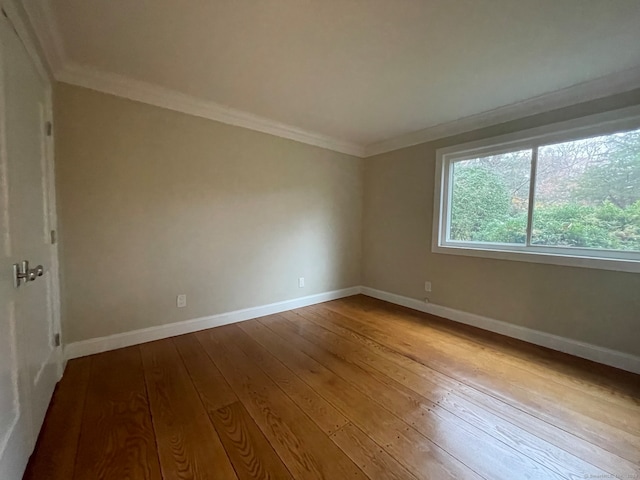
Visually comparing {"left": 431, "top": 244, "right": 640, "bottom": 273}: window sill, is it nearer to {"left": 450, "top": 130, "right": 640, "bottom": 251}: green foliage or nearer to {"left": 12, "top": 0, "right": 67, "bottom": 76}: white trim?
{"left": 450, "top": 130, "right": 640, "bottom": 251}: green foliage

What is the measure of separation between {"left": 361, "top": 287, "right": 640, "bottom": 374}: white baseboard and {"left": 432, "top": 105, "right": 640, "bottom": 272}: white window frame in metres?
0.69

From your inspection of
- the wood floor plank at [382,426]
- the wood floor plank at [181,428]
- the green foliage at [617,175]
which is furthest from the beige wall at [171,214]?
the green foliage at [617,175]

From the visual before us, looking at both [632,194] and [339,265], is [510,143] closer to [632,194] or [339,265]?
[632,194]

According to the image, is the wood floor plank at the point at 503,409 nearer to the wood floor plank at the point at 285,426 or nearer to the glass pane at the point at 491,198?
the wood floor plank at the point at 285,426

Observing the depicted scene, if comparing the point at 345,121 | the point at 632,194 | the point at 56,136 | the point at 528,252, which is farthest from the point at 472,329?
the point at 56,136

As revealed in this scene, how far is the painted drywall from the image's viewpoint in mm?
2258

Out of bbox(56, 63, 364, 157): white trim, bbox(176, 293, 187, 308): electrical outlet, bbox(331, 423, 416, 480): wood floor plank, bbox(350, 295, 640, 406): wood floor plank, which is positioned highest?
bbox(56, 63, 364, 157): white trim

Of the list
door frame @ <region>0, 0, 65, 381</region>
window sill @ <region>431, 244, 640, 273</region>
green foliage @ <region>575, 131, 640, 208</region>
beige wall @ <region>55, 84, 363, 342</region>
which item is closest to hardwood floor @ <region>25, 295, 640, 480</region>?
door frame @ <region>0, 0, 65, 381</region>

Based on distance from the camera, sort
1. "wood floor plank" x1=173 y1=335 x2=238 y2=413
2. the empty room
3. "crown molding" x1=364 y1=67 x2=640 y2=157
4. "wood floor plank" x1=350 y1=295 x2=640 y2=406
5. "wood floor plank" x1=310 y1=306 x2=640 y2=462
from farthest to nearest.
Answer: "crown molding" x1=364 y1=67 x2=640 y2=157 → "wood floor plank" x1=350 y1=295 x2=640 y2=406 → "wood floor plank" x1=173 y1=335 x2=238 y2=413 → "wood floor plank" x1=310 y1=306 x2=640 y2=462 → the empty room

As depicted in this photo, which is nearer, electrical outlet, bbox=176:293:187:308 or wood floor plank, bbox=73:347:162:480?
wood floor plank, bbox=73:347:162:480


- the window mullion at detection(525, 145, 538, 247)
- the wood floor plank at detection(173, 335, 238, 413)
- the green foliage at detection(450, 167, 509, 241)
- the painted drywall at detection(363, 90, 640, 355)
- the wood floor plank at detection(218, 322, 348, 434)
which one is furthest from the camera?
the green foliage at detection(450, 167, 509, 241)

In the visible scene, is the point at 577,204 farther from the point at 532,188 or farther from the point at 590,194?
the point at 532,188

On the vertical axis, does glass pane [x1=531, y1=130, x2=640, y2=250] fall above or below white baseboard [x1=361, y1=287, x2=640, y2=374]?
above

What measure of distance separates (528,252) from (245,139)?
3.18 m
